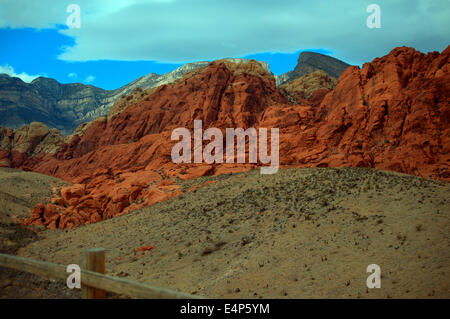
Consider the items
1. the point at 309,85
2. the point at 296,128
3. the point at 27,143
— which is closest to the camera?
the point at 296,128

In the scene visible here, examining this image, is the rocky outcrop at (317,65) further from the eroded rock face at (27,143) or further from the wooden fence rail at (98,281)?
the wooden fence rail at (98,281)

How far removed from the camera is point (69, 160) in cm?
5444

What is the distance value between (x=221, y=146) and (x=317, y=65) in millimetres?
87106

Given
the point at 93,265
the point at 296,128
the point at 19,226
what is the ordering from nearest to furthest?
1. the point at 93,265
2. the point at 19,226
3. the point at 296,128

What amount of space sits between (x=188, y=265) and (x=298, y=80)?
2574 inches

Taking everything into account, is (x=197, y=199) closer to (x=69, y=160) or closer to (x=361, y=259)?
(x=361, y=259)

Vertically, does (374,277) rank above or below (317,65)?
below

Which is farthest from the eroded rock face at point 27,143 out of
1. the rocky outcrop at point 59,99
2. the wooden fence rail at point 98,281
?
the rocky outcrop at point 59,99

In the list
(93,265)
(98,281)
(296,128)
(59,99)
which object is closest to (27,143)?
(296,128)

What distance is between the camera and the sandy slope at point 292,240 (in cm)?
862

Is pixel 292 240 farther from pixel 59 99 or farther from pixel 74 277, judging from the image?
pixel 59 99

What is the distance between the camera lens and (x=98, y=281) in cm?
487

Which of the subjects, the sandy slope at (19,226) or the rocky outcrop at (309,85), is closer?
the sandy slope at (19,226)

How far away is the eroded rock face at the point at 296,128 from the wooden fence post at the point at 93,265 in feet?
66.9
